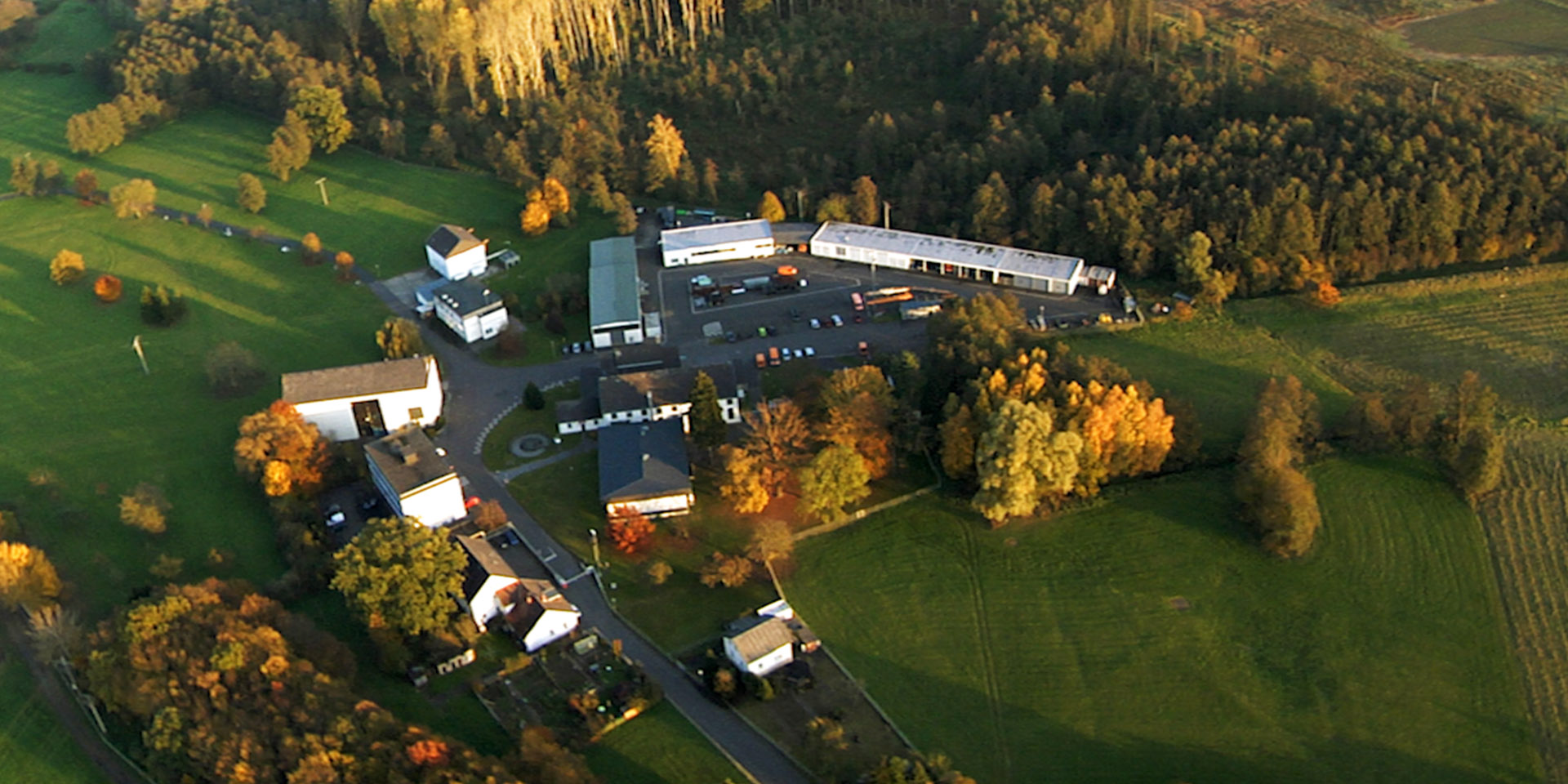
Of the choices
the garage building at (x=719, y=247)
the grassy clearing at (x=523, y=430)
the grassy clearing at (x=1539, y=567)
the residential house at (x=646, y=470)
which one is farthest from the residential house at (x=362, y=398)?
the grassy clearing at (x=1539, y=567)

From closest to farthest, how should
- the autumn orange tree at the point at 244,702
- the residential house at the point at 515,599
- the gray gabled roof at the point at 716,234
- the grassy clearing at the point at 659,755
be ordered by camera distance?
1. the autumn orange tree at the point at 244,702
2. the grassy clearing at the point at 659,755
3. the residential house at the point at 515,599
4. the gray gabled roof at the point at 716,234

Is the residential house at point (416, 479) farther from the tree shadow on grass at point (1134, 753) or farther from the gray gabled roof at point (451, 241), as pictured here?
the tree shadow on grass at point (1134, 753)

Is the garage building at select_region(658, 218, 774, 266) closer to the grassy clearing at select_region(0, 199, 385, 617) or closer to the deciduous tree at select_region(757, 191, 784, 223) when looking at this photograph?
the deciduous tree at select_region(757, 191, 784, 223)

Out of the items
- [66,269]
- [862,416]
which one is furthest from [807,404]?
[66,269]

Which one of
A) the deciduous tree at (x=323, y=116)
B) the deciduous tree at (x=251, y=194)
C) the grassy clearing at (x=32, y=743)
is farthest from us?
the deciduous tree at (x=323, y=116)

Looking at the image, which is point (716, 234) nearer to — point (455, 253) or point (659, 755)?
point (455, 253)

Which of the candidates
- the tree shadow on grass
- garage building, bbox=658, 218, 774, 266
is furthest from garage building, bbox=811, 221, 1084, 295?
the tree shadow on grass

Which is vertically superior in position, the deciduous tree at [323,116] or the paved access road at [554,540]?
the deciduous tree at [323,116]

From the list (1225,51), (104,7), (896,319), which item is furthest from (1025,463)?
(104,7)
